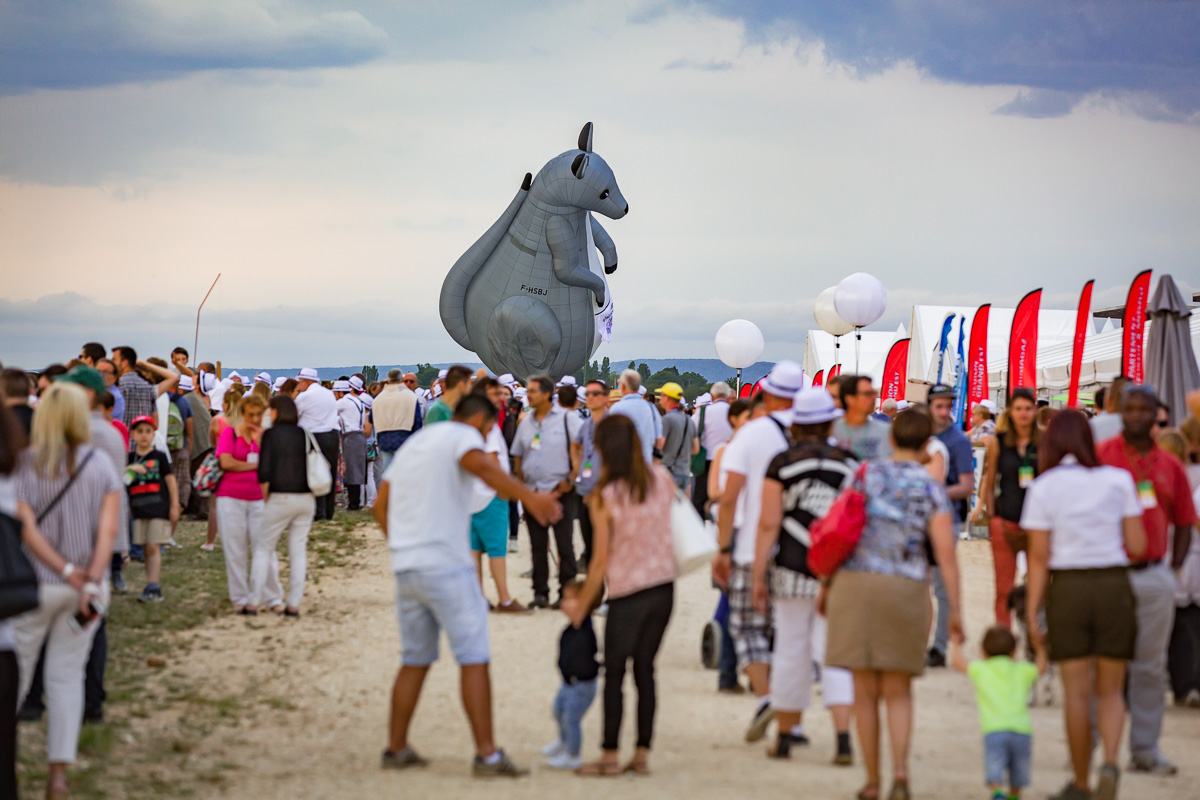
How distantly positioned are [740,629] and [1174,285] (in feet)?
22.7

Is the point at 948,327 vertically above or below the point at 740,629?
above

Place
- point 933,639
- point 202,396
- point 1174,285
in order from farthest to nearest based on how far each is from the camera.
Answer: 1. point 202,396
2. point 1174,285
3. point 933,639

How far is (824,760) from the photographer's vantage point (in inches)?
229

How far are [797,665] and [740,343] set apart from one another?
19753 mm

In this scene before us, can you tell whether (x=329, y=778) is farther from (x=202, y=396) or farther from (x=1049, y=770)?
(x=202, y=396)

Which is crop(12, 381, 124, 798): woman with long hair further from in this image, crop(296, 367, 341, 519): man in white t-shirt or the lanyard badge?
crop(296, 367, 341, 519): man in white t-shirt

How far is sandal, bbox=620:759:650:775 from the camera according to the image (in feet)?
18.0

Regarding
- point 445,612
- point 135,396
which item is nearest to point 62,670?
point 445,612

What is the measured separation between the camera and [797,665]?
222 inches

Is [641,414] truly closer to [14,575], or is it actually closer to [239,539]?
[239,539]

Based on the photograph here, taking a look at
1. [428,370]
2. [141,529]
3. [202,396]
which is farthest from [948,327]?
[428,370]

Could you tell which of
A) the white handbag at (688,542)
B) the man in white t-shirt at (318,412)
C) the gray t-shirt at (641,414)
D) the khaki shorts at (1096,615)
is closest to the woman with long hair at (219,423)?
the man in white t-shirt at (318,412)

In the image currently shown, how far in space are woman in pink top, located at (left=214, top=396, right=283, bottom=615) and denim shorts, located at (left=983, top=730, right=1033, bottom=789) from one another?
20.2 ft

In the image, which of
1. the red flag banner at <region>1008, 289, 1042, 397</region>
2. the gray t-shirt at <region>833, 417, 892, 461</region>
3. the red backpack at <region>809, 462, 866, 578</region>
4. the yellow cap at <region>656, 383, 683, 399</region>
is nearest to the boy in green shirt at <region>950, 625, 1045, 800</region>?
the red backpack at <region>809, 462, 866, 578</region>
